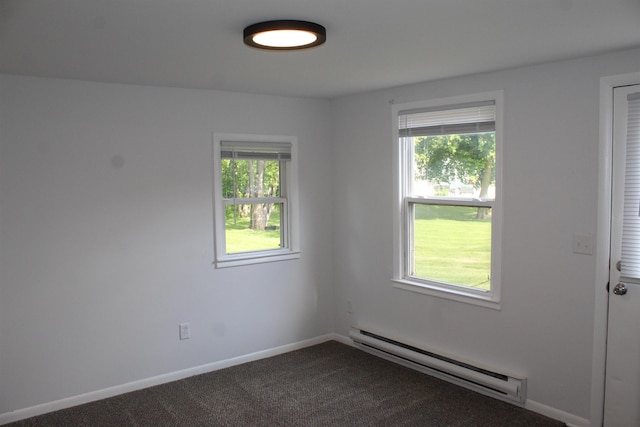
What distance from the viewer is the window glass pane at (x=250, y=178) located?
439 centimetres

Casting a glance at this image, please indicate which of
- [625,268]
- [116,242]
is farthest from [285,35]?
[625,268]

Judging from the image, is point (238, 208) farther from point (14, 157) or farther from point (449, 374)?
point (449, 374)

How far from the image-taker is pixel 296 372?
13.9ft

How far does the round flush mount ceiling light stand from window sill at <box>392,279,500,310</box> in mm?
2238

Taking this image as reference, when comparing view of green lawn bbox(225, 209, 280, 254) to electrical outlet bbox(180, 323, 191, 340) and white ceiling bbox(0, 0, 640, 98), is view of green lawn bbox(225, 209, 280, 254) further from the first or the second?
white ceiling bbox(0, 0, 640, 98)

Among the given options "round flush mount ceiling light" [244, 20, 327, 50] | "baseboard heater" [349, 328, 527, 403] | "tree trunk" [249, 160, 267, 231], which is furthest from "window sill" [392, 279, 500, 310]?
"round flush mount ceiling light" [244, 20, 327, 50]

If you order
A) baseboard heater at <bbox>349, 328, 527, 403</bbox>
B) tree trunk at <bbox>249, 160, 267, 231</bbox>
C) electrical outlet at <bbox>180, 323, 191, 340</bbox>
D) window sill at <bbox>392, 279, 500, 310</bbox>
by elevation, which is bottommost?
baseboard heater at <bbox>349, 328, 527, 403</bbox>

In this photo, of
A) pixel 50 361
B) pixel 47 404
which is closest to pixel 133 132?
pixel 50 361

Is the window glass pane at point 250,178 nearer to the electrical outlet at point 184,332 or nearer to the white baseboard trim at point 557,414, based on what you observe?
the electrical outlet at point 184,332

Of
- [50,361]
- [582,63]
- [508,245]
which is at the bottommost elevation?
[50,361]

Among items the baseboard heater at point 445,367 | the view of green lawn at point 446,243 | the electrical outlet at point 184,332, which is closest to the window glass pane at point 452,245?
the view of green lawn at point 446,243

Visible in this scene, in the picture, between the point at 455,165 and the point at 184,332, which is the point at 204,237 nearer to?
the point at 184,332

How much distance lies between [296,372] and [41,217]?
2.24 m

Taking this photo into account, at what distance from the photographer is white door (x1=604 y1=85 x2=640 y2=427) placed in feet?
9.72
